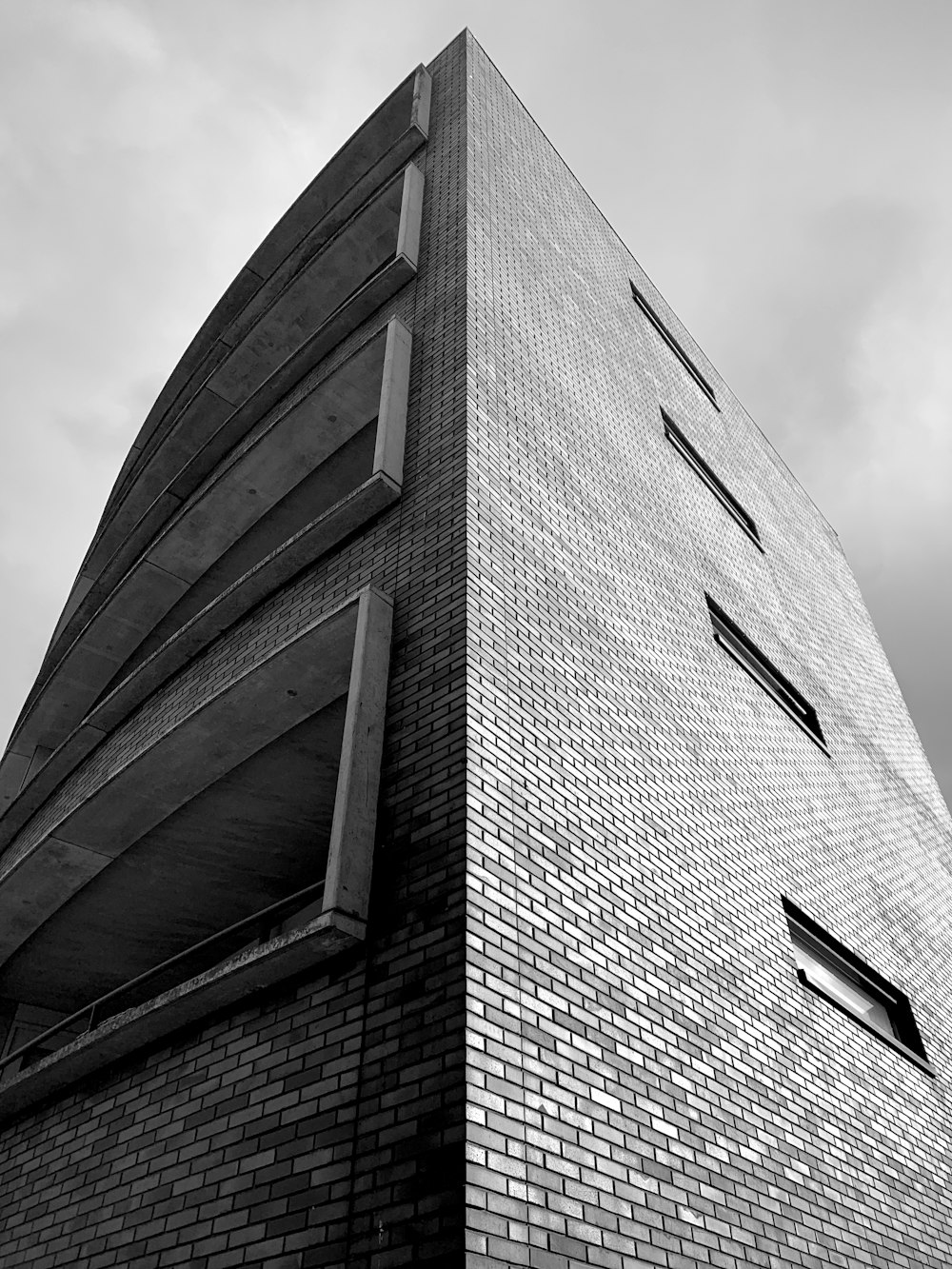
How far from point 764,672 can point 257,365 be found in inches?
304

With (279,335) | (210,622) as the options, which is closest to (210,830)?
(210,622)

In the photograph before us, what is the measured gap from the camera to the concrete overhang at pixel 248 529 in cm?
729

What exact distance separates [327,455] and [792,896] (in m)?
5.92

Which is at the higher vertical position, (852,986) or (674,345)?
(674,345)

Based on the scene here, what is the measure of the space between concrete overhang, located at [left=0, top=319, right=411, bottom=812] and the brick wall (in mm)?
918

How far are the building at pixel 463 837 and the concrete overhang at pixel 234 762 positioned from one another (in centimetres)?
4

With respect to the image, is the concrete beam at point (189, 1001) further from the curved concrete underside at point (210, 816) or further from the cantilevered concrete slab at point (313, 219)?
the cantilevered concrete slab at point (313, 219)

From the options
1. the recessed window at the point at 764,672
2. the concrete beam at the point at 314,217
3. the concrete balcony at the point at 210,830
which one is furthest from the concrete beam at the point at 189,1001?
the concrete beam at the point at 314,217

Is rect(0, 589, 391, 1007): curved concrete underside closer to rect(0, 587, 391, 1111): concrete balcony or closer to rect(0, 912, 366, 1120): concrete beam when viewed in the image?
rect(0, 587, 391, 1111): concrete balcony

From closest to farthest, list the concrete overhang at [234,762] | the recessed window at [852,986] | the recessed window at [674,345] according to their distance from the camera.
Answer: the concrete overhang at [234,762] < the recessed window at [852,986] < the recessed window at [674,345]

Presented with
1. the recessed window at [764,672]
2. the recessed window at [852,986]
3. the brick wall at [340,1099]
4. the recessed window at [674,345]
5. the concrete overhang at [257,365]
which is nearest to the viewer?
the brick wall at [340,1099]

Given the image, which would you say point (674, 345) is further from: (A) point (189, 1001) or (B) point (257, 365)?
(A) point (189, 1001)

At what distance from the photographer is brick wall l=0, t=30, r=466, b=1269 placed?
3586 mm

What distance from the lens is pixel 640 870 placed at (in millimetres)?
5492
